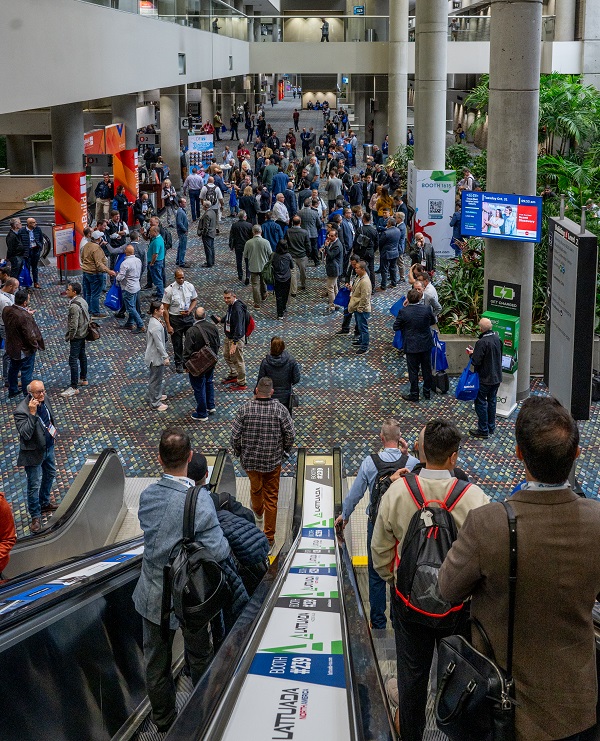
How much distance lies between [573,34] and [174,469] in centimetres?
2899

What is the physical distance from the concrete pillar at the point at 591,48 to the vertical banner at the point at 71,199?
17.3 meters

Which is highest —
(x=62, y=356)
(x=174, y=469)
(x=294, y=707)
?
(x=174, y=469)

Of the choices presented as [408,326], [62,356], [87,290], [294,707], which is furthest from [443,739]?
[87,290]

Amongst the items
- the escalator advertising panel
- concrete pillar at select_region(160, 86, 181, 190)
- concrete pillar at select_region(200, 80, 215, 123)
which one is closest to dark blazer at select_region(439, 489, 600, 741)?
the escalator advertising panel

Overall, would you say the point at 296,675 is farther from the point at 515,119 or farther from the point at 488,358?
the point at 515,119

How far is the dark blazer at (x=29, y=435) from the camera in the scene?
853 centimetres

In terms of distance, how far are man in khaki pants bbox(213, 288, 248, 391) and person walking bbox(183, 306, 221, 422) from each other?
0.59 metres

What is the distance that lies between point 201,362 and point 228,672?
766cm

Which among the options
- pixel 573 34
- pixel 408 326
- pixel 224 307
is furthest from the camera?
pixel 573 34

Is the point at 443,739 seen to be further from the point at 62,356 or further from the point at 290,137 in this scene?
the point at 290,137

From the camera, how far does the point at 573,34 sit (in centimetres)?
2977

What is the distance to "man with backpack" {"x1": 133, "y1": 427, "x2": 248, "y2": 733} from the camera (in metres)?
4.23

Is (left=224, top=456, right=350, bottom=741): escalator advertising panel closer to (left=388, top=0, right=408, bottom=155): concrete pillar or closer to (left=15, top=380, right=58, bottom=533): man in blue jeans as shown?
(left=15, top=380, right=58, bottom=533): man in blue jeans

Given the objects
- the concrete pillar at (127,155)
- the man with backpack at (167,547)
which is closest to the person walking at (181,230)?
the concrete pillar at (127,155)
